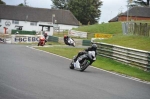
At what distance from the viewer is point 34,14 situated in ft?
306

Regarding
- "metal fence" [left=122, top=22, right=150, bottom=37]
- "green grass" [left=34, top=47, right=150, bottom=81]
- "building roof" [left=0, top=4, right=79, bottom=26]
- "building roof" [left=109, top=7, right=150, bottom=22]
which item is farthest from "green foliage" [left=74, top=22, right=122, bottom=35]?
"green grass" [left=34, top=47, right=150, bottom=81]

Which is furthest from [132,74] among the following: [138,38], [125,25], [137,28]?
[125,25]

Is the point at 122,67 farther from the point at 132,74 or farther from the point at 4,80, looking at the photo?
the point at 4,80

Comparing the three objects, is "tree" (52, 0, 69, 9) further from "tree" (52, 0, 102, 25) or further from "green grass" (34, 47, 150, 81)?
"green grass" (34, 47, 150, 81)

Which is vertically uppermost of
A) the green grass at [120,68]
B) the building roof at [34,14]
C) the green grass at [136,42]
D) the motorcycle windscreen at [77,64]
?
the building roof at [34,14]

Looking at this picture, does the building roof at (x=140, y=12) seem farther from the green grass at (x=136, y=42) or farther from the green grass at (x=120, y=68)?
the green grass at (x=120, y=68)

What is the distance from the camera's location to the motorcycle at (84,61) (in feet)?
52.1

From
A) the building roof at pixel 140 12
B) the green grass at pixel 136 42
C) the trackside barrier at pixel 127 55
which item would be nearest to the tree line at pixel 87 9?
the building roof at pixel 140 12

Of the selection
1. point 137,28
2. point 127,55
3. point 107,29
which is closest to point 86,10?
point 107,29

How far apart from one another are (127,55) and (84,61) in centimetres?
486

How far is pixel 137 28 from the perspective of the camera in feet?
100

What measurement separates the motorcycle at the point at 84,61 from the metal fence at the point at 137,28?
45.8ft

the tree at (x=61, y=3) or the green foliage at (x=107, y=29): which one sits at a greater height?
the tree at (x=61, y=3)

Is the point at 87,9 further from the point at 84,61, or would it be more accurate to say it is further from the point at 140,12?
the point at 84,61
